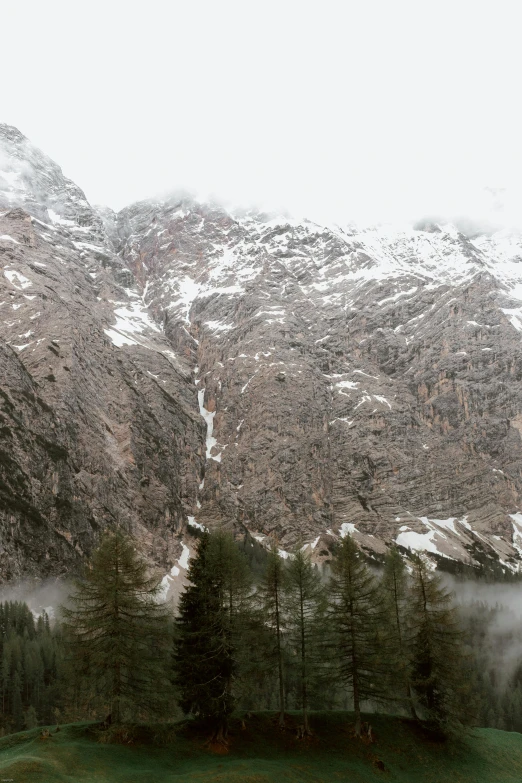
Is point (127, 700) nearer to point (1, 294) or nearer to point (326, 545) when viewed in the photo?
point (326, 545)

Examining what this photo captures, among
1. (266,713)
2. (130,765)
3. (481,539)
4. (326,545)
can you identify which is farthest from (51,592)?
(481,539)

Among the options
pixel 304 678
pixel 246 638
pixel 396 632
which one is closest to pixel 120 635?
pixel 246 638

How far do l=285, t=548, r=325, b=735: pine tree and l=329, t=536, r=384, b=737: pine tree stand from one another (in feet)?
3.62

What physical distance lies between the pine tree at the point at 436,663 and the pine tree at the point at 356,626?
3143mm

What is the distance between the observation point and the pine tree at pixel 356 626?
38.2 m

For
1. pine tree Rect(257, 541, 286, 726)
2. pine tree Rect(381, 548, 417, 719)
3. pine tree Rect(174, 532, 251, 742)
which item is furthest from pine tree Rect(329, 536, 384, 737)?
pine tree Rect(174, 532, 251, 742)

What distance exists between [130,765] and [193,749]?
4.83m

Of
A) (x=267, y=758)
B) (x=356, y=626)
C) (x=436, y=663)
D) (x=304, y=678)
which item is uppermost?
(x=356, y=626)

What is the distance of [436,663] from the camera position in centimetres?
3972

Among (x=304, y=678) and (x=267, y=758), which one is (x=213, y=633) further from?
(x=267, y=758)

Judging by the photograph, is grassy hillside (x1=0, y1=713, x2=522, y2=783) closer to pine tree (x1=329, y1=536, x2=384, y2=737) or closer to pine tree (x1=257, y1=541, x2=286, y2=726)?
pine tree (x1=329, y1=536, x2=384, y2=737)

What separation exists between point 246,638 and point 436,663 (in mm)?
13688

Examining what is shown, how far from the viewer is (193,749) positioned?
33188mm

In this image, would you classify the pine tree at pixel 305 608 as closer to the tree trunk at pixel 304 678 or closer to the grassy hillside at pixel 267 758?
the tree trunk at pixel 304 678
